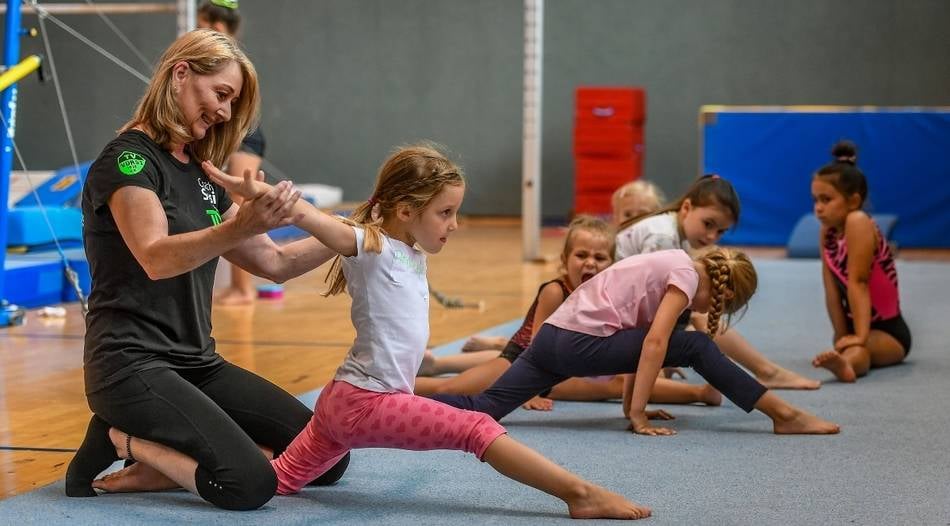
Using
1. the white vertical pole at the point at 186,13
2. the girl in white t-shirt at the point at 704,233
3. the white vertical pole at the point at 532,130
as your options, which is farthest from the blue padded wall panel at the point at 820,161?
the girl in white t-shirt at the point at 704,233

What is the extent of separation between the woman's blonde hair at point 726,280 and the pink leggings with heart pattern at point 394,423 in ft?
3.09

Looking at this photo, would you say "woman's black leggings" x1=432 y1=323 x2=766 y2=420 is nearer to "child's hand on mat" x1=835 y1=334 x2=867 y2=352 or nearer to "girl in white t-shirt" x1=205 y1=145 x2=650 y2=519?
"girl in white t-shirt" x1=205 y1=145 x2=650 y2=519

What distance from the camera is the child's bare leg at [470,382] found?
3445mm

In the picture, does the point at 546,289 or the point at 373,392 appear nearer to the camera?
the point at 373,392

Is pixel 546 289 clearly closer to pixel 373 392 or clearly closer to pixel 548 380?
pixel 548 380

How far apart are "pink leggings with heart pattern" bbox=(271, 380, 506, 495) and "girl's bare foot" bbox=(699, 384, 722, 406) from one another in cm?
131

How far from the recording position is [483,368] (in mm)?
3482

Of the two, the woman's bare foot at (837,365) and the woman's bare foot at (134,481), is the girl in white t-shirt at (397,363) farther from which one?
the woman's bare foot at (837,365)

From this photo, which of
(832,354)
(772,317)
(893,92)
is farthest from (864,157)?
(832,354)

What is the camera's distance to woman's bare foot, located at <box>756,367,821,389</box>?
3.76m

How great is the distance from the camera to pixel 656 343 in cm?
300

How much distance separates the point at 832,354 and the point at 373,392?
6.39 ft

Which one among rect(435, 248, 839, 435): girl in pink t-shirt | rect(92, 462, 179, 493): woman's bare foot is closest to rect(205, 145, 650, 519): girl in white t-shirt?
rect(92, 462, 179, 493): woman's bare foot

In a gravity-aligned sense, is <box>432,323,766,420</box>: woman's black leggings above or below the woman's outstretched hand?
below
